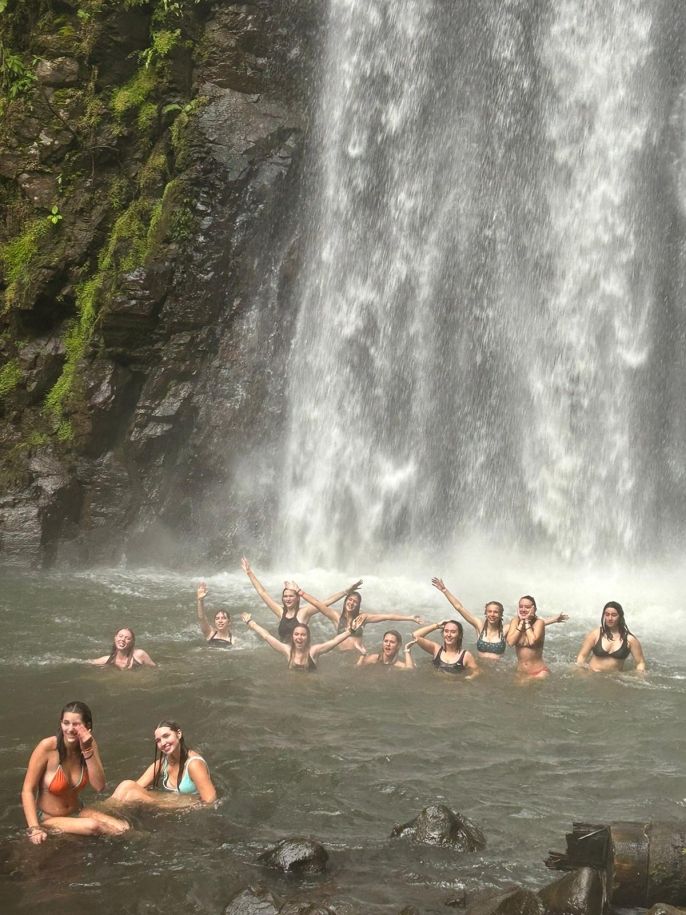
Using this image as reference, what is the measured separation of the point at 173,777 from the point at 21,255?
52.7 ft

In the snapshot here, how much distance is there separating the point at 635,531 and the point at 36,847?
676 inches

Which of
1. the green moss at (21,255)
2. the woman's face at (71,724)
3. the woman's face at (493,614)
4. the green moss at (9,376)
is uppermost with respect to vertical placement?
the green moss at (21,255)

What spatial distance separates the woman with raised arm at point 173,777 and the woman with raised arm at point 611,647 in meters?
6.58

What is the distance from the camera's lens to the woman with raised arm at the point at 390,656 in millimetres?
13047

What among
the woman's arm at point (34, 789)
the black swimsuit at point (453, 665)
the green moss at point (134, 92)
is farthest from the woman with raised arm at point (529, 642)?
the green moss at point (134, 92)

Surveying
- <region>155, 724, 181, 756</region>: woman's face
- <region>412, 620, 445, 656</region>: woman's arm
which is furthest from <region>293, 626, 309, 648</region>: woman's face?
<region>155, 724, 181, 756</region>: woman's face

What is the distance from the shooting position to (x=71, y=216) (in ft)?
71.4

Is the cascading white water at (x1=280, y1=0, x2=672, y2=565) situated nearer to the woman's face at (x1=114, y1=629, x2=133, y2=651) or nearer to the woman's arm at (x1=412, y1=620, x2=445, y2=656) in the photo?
the woman's arm at (x1=412, y1=620, x2=445, y2=656)

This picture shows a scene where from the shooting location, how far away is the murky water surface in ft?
22.8

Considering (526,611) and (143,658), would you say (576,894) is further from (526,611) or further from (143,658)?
(143,658)

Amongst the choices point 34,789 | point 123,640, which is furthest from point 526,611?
point 34,789

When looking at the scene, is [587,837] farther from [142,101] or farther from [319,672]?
[142,101]

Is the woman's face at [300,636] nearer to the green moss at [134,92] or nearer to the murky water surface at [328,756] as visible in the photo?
the murky water surface at [328,756]

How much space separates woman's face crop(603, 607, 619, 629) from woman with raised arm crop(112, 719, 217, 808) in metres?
6.71
